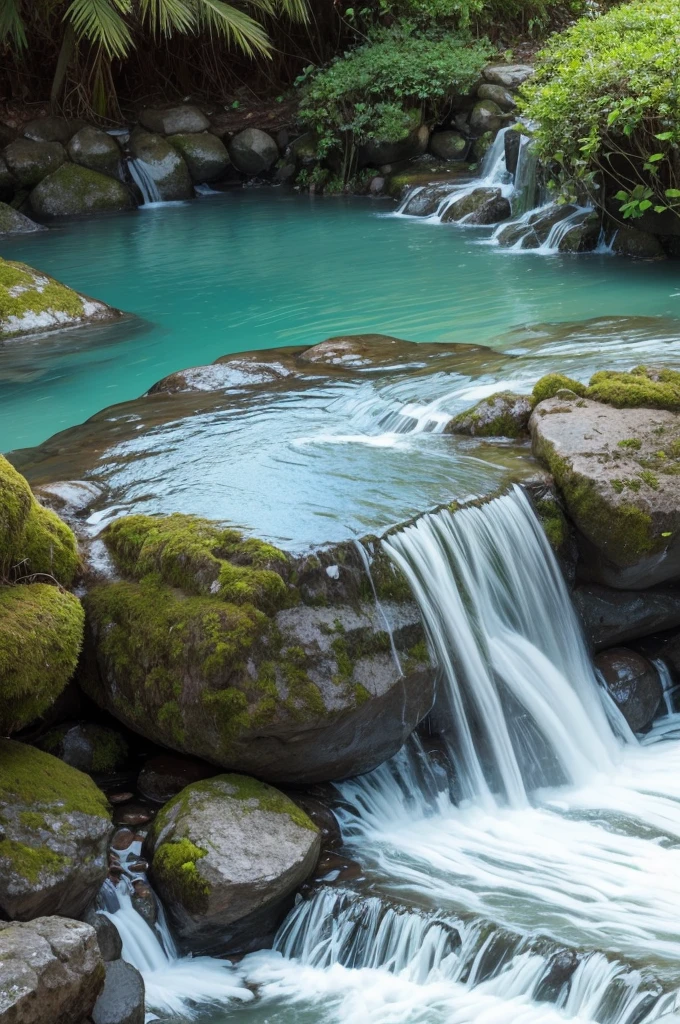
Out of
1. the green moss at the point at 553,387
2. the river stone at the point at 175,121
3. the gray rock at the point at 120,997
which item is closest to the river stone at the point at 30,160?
the river stone at the point at 175,121

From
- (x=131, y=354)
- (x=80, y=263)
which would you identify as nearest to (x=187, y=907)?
(x=131, y=354)

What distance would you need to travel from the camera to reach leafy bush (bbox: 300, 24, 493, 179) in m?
17.8

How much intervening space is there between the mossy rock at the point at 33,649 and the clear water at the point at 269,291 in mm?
3849

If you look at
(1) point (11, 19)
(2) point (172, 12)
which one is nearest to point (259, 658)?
(2) point (172, 12)

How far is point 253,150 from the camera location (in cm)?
2002

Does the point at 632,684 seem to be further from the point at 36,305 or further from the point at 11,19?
the point at 11,19

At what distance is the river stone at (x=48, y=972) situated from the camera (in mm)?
3039

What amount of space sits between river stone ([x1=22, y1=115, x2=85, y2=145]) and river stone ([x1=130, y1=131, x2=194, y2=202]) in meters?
1.18

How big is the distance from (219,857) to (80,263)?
477 inches

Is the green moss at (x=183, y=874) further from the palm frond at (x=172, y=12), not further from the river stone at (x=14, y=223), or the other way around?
the palm frond at (x=172, y=12)

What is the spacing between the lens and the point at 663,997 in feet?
11.2

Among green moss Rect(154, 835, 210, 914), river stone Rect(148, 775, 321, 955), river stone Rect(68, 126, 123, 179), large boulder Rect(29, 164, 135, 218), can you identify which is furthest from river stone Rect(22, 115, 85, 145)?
green moss Rect(154, 835, 210, 914)

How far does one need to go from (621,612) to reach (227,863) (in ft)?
8.76

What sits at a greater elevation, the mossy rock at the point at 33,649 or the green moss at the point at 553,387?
the green moss at the point at 553,387
